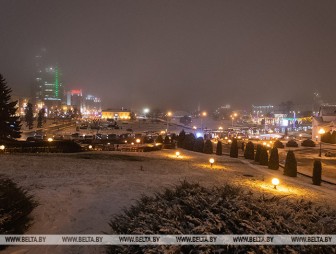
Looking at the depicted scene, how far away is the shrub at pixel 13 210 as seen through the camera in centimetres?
834

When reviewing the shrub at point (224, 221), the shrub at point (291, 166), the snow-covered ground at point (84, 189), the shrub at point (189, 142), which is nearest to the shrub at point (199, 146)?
the shrub at point (189, 142)

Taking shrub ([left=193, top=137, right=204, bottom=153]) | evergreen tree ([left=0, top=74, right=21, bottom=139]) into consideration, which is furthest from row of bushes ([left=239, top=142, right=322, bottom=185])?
evergreen tree ([left=0, top=74, right=21, bottom=139])

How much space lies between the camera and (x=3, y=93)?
159 ft

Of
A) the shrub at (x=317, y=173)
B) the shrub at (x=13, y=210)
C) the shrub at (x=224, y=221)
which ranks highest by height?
the shrub at (x=224, y=221)

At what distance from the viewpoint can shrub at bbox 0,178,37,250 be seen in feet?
27.4

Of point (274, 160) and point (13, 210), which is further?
point (274, 160)

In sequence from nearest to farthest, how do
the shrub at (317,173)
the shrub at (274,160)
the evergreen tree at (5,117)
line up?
the shrub at (317,173) → the shrub at (274,160) → the evergreen tree at (5,117)

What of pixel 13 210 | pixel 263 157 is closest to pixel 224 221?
pixel 13 210

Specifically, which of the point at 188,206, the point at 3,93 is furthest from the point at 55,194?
the point at 3,93

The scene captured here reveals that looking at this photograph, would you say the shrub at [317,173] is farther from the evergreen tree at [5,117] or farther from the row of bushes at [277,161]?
the evergreen tree at [5,117]

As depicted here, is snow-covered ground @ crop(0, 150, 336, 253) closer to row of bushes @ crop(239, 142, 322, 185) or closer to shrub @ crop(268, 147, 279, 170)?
row of bushes @ crop(239, 142, 322, 185)

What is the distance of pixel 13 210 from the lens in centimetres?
896

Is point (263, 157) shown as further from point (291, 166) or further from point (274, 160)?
point (291, 166)

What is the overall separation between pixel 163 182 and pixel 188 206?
379 inches
